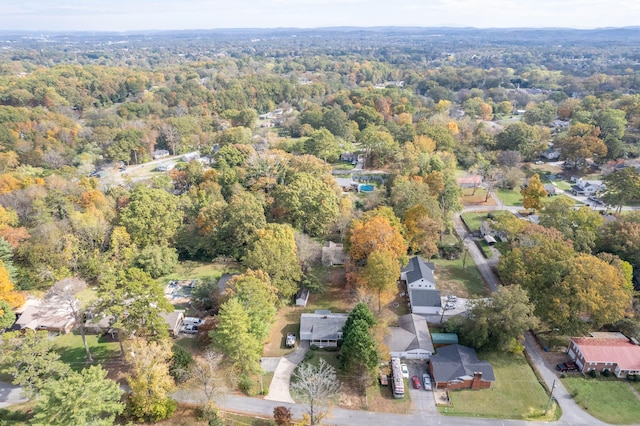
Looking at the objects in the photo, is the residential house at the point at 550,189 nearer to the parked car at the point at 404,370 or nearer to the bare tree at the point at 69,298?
the parked car at the point at 404,370

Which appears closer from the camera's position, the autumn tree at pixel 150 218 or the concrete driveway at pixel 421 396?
the concrete driveway at pixel 421 396

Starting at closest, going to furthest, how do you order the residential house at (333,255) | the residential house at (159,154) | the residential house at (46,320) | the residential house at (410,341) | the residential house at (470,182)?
the residential house at (410,341) → the residential house at (46,320) → the residential house at (333,255) → the residential house at (470,182) → the residential house at (159,154)

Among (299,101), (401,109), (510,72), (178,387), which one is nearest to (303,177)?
(178,387)

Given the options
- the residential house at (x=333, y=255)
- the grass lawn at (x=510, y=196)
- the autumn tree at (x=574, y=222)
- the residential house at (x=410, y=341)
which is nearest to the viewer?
the residential house at (x=410, y=341)

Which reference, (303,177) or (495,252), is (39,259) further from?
(495,252)

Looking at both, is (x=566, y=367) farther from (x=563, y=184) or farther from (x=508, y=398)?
(x=563, y=184)

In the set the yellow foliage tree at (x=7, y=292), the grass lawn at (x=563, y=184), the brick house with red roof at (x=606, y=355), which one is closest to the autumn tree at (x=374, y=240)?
the brick house with red roof at (x=606, y=355)

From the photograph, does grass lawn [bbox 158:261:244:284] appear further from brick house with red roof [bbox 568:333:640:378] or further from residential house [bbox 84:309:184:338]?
brick house with red roof [bbox 568:333:640:378]
